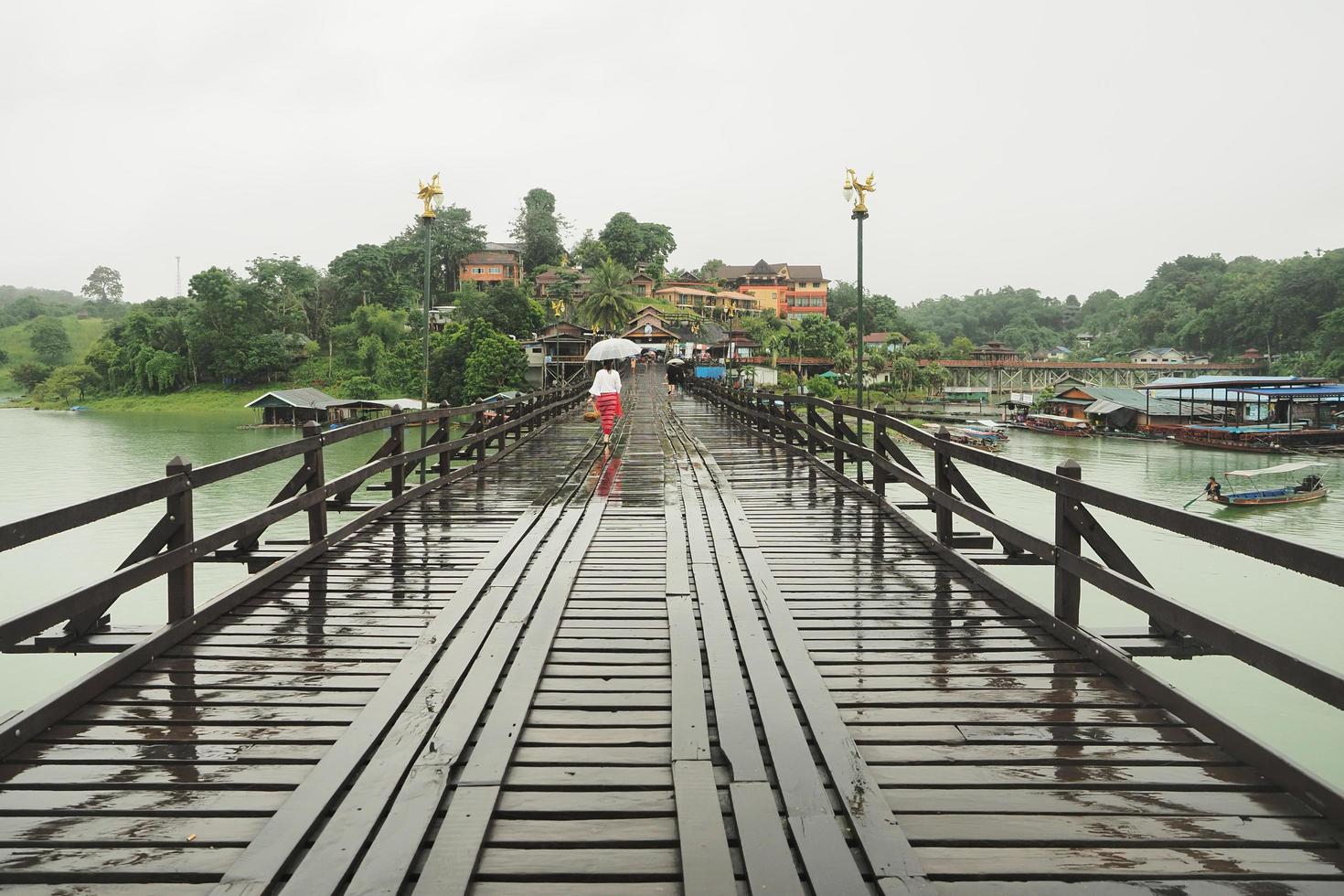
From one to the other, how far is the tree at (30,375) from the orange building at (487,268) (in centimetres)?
5093

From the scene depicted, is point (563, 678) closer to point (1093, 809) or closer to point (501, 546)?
point (1093, 809)

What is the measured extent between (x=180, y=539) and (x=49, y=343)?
141114 mm

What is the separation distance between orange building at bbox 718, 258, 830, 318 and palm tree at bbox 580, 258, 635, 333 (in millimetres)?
26893

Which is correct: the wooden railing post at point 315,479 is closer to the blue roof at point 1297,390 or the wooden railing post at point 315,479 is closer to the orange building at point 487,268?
the blue roof at point 1297,390

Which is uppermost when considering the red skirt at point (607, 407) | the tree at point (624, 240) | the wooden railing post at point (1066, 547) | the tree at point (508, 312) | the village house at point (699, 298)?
the tree at point (624, 240)

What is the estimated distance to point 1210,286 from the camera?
116m

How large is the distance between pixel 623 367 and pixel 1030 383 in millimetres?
54223

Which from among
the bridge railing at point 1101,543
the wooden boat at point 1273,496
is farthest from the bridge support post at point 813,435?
the wooden boat at point 1273,496

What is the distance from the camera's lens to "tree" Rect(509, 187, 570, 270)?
115 metres

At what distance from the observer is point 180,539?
514 cm

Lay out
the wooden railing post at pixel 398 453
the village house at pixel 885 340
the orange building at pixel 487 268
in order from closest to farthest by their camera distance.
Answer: the wooden railing post at pixel 398 453, the village house at pixel 885 340, the orange building at pixel 487 268

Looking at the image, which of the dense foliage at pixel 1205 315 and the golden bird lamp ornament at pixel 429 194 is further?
the dense foliage at pixel 1205 315

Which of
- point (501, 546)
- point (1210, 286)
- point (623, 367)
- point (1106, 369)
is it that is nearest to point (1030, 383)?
point (1106, 369)

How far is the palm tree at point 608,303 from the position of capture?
265ft
